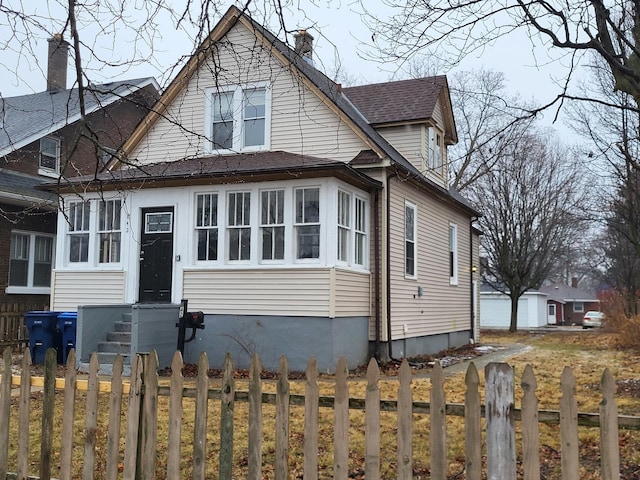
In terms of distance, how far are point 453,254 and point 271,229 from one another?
8533 mm

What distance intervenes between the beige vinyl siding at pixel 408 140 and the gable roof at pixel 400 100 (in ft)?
0.88

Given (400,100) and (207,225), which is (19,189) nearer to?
(207,225)

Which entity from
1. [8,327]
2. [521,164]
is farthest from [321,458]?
[521,164]

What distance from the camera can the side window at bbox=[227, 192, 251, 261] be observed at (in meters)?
13.8

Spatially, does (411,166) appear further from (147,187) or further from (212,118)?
(147,187)

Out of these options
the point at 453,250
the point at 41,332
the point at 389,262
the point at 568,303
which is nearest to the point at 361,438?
the point at 389,262

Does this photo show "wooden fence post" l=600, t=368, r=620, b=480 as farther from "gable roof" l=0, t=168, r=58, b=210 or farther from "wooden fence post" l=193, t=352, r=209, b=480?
"gable roof" l=0, t=168, r=58, b=210

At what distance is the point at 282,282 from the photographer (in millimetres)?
13352

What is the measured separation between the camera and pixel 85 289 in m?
15.2

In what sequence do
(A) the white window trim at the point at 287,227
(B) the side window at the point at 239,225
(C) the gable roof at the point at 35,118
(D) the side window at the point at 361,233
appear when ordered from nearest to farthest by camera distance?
(A) the white window trim at the point at 287,227 < (B) the side window at the point at 239,225 < (D) the side window at the point at 361,233 < (C) the gable roof at the point at 35,118

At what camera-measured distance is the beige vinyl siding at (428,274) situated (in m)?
15.3

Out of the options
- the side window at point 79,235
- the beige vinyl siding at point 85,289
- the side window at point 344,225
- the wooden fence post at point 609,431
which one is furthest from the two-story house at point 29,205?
the wooden fence post at point 609,431

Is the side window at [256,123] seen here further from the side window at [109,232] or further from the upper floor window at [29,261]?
the upper floor window at [29,261]

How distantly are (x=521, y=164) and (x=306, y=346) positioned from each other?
25.1 meters
